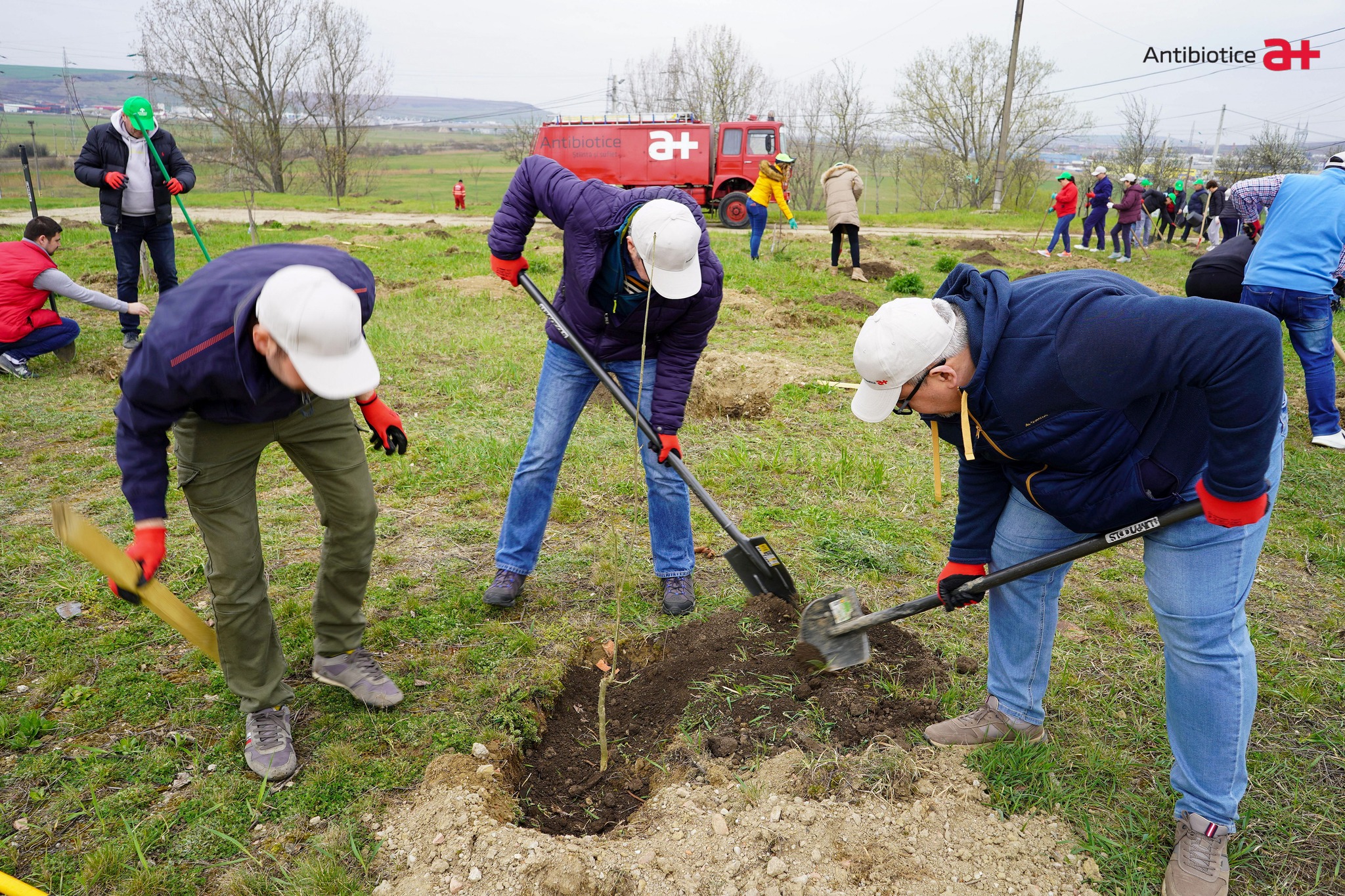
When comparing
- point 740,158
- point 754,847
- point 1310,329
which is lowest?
point 754,847

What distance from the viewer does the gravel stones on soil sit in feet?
7.23

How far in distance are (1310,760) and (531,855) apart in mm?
2606

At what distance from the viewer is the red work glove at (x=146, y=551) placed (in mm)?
2314

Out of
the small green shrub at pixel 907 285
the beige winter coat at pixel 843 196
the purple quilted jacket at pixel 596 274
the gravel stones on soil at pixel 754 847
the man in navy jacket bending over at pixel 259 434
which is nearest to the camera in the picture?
the man in navy jacket bending over at pixel 259 434

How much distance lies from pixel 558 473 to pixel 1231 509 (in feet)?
7.84

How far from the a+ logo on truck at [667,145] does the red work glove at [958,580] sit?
18263 mm

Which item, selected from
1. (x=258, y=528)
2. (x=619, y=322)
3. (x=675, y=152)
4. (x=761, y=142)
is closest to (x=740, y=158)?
(x=761, y=142)

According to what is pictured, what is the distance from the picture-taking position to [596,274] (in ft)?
10.5

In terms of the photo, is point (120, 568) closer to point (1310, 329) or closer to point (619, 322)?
point (619, 322)

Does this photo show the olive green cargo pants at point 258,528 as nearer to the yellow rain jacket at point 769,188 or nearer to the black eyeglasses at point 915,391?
the black eyeglasses at point 915,391

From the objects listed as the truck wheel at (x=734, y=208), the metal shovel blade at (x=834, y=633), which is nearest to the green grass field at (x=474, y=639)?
the metal shovel blade at (x=834, y=633)

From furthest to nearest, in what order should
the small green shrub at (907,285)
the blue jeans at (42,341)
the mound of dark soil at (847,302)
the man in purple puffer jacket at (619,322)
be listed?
the small green shrub at (907,285) → the mound of dark soil at (847,302) → the blue jeans at (42,341) → the man in purple puffer jacket at (619,322)

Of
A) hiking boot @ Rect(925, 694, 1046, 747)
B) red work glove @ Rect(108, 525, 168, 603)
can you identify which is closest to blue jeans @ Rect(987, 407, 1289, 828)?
hiking boot @ Rect(925, 694, 1046, 747)

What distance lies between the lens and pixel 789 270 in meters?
11.5
